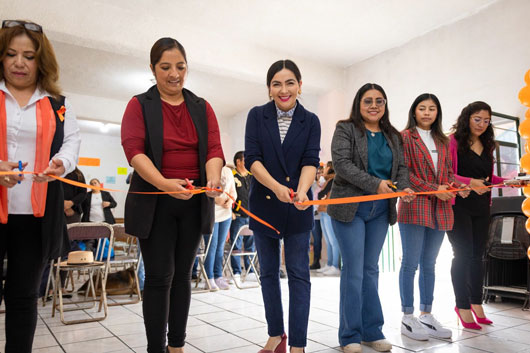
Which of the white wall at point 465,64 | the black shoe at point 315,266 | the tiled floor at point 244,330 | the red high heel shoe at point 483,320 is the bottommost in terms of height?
the black shoe at point 315,266

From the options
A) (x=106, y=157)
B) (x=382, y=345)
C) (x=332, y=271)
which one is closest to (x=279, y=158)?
(x=382, y=345)

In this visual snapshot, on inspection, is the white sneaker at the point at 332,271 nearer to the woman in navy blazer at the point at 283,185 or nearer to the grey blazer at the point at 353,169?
the grey blazer at the point at 353,169

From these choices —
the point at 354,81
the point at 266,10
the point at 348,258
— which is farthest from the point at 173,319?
the point at 354,81

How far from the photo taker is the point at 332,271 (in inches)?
255

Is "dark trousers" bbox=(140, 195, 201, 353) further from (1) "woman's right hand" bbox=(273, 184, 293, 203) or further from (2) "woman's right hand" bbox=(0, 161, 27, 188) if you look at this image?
(2) "woman's right hand" bbox=(0, 161, 27, 188)

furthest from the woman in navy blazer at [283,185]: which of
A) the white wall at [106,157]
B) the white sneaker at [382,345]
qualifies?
the white wall at [106,157]

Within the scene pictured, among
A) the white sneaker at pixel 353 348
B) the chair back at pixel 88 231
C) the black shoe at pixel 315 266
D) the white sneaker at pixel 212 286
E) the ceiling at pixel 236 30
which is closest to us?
the white sneaker at pixel 353 348

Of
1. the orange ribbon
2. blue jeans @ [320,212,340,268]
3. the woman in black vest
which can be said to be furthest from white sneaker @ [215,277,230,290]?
the orange ribbon

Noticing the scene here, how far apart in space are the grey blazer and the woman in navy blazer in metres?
0.26

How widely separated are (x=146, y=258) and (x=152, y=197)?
0.86 ft

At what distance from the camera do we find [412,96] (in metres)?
6.88

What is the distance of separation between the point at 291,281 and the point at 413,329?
108 centimetres

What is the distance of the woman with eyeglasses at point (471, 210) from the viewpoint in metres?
2.99

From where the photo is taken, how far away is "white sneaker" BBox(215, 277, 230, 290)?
500 cm
